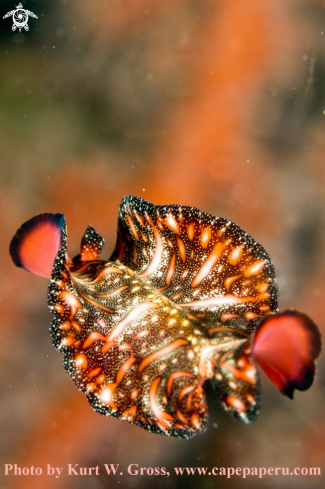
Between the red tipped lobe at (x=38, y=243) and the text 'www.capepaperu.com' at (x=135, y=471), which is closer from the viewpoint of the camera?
the red tipped lobe at (x=38, y=243)

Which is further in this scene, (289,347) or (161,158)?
(161,158)

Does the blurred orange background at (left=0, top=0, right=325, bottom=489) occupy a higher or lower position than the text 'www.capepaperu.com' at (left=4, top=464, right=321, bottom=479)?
higher

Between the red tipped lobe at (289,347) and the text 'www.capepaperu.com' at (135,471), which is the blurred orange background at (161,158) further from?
the red tipped lobe at (289,347)

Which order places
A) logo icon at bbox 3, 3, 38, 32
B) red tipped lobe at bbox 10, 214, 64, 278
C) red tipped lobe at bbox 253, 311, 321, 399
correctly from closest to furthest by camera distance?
red tipped lobe at bbox 253, 311, 321, 399 → red tipped lobe at bbox 10, 214, 64, 278 → logo icon at bbox 3, 3, 38, 32

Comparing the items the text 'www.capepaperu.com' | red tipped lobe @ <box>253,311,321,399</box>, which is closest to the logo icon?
red tipped lobe @ <box>253,311,321,399</box>

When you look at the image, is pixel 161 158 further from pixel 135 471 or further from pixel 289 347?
pixel 135 471

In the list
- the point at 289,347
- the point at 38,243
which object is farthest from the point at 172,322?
the point at 38,243

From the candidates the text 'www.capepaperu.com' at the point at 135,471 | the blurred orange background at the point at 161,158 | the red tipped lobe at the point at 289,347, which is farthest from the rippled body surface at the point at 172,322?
the text 'www.capepaperu.com' at the point at 135,471

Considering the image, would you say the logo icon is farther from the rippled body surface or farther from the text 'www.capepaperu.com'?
Result: the text 'www.capepaperu.com'

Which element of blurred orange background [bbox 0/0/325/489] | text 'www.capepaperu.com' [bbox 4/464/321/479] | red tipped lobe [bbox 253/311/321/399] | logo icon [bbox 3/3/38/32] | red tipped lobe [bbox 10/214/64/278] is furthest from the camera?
logo icon [bbox 3/3/38/32]
